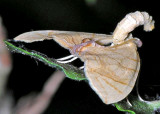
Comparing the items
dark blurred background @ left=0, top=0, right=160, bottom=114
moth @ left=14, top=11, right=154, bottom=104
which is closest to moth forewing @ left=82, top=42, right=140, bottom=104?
moth @ left=14, top=11, right=154, bottom=104

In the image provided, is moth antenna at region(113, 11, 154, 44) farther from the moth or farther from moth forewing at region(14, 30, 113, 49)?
moth forewing at region(14, 30, 113, 49)

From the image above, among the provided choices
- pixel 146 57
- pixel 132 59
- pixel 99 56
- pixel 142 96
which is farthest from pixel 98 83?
pixel 146 57

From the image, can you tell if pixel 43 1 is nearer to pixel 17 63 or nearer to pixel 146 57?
pixel 17 63

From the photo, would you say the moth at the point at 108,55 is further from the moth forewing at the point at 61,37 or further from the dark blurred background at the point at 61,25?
the dark blurred background at the point at 61,25

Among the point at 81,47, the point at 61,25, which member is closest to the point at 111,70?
the point at 81,47

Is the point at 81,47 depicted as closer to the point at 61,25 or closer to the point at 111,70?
the point at 111,70

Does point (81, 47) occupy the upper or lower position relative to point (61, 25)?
upper

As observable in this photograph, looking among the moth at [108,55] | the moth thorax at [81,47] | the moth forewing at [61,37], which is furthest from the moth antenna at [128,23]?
the moth thorax at [81,47]
